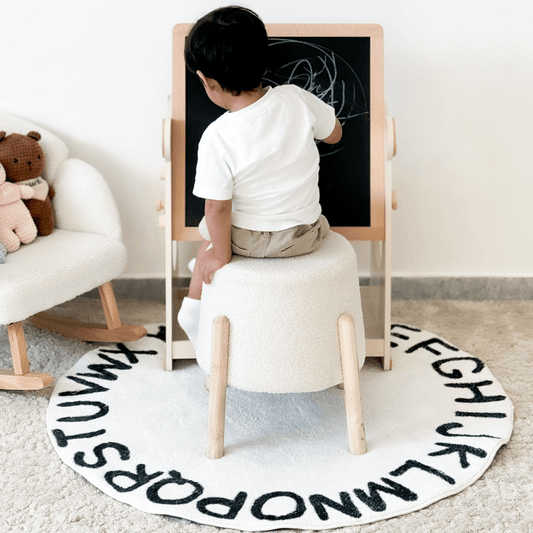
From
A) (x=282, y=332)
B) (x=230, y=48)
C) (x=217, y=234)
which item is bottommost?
(x=282, y=332)

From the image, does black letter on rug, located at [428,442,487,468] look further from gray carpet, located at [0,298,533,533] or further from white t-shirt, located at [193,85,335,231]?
white t-shirt, located at [193,85,335,231]

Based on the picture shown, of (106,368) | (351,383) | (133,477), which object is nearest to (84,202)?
(106,368)

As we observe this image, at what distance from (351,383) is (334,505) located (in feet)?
0.87

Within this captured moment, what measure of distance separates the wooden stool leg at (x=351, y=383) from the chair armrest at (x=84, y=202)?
0.86 meters

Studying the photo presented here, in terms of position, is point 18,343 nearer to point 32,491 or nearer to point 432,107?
point 32,491

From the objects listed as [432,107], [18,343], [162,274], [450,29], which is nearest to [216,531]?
[18,343]

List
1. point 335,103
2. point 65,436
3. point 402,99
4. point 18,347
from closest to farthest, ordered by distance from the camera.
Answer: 1. point 65,436
2. point 18,347
3. point 335,103
4. point 402,99

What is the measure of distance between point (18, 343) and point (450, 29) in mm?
1627

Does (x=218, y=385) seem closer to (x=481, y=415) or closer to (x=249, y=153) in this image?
(x=249, y=153)

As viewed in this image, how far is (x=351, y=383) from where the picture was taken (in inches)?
52.7

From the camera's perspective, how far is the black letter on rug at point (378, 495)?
1.19 meters

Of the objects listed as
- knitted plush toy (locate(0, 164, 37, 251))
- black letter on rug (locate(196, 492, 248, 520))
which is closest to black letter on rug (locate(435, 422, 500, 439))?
black letter on rug (locate(196, 492, 248, 520))

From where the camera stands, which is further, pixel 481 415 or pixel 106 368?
pixel 106 368

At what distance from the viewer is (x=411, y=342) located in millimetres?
1896
